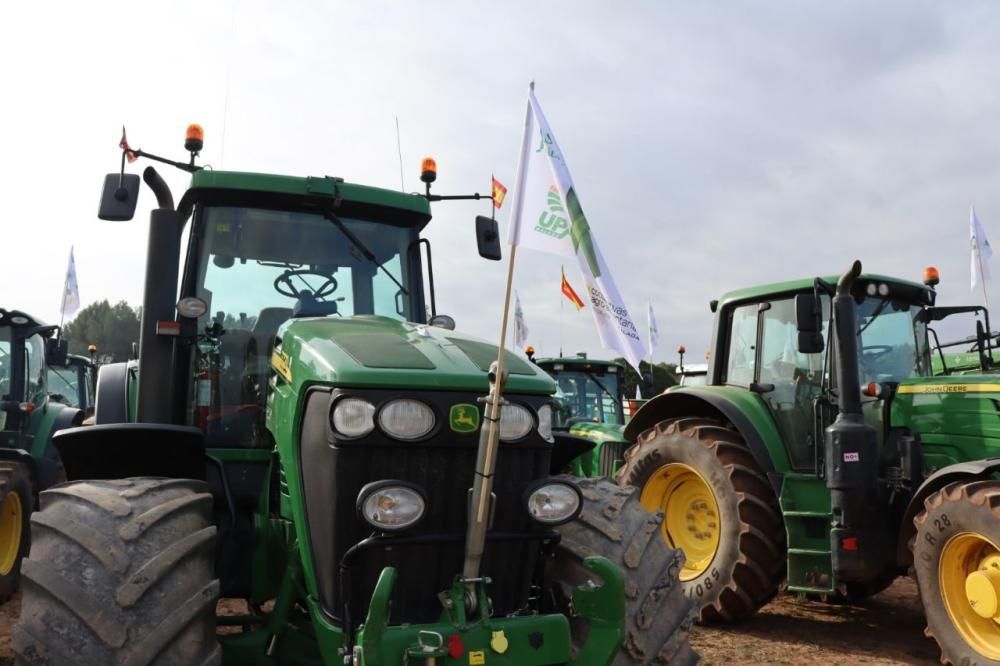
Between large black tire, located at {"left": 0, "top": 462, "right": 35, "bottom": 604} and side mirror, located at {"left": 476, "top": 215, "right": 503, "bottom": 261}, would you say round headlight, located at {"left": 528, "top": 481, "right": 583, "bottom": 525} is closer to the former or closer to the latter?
side mirror, located at {"left": 476, "top": 215, "right": 503, "bottom": 261}

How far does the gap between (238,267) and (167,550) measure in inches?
66.9

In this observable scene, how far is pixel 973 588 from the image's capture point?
5.02 metres

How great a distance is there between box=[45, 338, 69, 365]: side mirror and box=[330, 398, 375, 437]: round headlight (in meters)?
7.34

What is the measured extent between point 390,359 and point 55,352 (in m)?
7.36

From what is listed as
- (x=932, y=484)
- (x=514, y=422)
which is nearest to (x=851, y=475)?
(x=932, y=484)

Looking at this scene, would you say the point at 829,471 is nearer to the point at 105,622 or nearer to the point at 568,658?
the point at 568,658

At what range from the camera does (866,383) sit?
625cm

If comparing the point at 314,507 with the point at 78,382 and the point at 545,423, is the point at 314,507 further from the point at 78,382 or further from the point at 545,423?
the point at 78,382

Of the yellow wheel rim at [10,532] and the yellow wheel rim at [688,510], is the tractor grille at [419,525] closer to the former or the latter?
the yellow wheel rim at [688,510]

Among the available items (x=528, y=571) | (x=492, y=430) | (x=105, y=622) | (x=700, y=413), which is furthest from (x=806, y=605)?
(x=105, y=622)

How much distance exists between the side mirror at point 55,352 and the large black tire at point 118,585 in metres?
6.75

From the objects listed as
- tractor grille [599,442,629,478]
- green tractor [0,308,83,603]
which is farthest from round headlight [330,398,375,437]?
tractor grille [599,442,629,478]

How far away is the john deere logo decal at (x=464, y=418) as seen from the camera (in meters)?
3.11

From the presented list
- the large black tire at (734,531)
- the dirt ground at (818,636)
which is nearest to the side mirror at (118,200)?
the dirt ground at (818,636)
